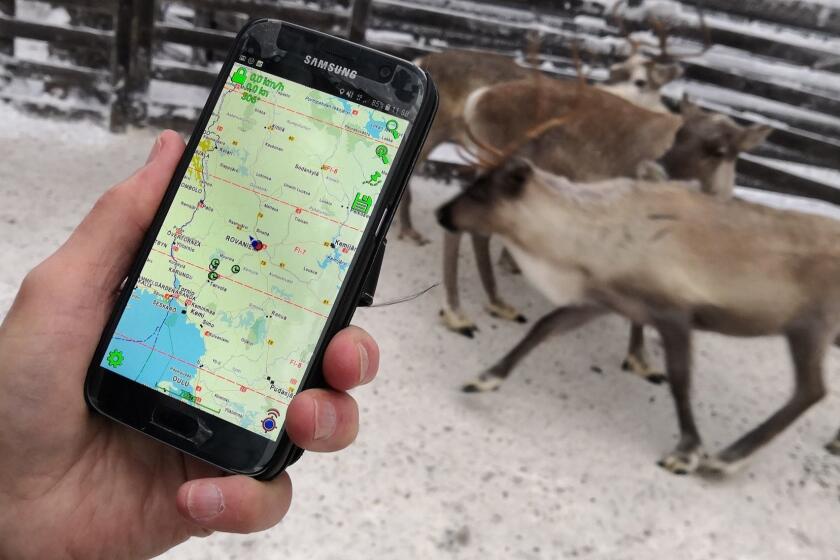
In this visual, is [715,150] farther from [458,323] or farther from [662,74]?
[458,323]

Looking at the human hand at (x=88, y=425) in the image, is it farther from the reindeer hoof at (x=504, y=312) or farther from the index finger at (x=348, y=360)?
the reindeer hoof at (x=504, y=312)

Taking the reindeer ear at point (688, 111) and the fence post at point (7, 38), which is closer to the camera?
the reindeer ear at point (688, 111)

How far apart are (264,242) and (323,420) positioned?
0.67 ft

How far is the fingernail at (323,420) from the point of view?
682 mm

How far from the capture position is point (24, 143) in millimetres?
2465

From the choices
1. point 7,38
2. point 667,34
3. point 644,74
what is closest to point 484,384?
point 644,74

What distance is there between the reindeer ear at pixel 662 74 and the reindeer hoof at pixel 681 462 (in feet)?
4.91

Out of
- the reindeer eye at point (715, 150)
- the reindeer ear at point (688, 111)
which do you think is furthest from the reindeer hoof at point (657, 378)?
the reindeer ear at point (688, 111)

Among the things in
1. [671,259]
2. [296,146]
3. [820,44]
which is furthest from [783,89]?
[296,146]

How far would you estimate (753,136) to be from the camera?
7.16 feet

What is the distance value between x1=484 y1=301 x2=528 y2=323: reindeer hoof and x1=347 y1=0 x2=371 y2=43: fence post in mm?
1256

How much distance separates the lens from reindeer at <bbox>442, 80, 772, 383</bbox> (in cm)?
203

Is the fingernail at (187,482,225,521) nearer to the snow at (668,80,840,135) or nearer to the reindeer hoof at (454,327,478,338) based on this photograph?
the reindeer hoof at (454,327,478,338)

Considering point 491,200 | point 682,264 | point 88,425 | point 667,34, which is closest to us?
point 88,425
